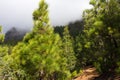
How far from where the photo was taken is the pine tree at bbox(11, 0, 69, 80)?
22.6m

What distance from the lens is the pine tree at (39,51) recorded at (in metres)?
22.6

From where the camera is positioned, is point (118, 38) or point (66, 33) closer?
point (118, 38)

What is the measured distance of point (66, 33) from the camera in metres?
85.4

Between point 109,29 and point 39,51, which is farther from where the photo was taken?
point 109,29

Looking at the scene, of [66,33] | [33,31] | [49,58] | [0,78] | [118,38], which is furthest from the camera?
[66,33]

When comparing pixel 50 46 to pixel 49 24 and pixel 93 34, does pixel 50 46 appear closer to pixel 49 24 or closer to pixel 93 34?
pixel 49 24

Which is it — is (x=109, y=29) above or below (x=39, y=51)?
above

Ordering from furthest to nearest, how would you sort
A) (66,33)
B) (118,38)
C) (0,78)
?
(66,33)
(118,38)
(0,78)

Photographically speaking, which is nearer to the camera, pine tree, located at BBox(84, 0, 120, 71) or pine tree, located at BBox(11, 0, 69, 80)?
pine tree, located at BBox(11, 0, 69, 80)

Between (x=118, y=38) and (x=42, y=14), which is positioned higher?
(x=42, y=14)

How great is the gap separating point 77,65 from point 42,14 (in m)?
62.1

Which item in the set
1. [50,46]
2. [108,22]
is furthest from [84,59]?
[50,46]

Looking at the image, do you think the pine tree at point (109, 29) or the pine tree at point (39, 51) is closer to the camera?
the pine tree at point (39, 51)

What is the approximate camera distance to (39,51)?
2316 cm
